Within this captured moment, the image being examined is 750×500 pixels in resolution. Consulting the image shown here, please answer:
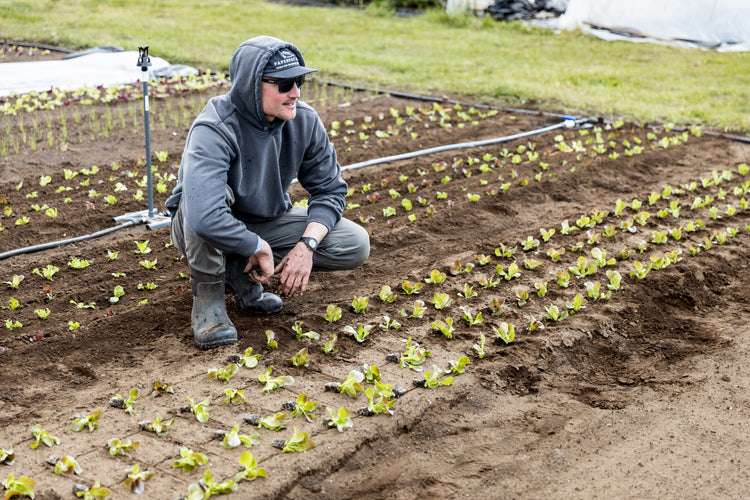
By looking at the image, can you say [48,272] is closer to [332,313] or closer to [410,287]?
[332,313]

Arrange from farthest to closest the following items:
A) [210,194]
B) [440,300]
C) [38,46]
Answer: [38,46] < [440,300] < [210,194]

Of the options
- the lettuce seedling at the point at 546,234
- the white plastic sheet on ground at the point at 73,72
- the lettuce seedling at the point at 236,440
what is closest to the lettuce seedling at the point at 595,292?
the lettuce seedling at the point at 546,234

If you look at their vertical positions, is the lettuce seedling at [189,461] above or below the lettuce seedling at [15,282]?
above

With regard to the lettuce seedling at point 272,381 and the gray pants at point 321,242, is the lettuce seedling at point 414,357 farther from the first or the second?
the gray pants at point 321,242

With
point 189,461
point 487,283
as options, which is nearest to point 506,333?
point 487,283

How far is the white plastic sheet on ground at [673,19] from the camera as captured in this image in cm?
1259

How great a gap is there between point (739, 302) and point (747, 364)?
81 centimetres

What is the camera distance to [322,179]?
396 centimetres

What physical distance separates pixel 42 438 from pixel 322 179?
1.78 metres

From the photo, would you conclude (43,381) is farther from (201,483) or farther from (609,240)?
(609,240)

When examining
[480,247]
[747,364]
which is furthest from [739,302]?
[480,247]

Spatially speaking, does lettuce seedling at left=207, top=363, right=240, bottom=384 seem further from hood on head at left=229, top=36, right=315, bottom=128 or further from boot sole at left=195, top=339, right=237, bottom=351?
hood on head at left=229, top=36, right=315, bottom=128

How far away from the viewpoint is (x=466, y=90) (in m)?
9.45

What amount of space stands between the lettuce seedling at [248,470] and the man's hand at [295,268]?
1083 mm
